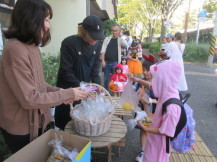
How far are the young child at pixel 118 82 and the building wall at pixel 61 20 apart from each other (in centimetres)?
198

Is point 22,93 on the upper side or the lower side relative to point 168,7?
lower

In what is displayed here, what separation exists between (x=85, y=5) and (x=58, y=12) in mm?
1416

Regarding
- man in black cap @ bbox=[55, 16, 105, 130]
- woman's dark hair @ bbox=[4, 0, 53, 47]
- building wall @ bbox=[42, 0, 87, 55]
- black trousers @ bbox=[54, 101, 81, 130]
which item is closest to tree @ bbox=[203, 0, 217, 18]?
building wall @ bbox=[42, 0, 87, 55]

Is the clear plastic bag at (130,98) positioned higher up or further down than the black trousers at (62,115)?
higher up

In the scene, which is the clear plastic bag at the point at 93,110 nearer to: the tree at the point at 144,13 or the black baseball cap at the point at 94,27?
the black baseball cap at the point at 94,27

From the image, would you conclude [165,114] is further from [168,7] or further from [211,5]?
[211,5]

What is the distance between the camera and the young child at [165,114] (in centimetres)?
161

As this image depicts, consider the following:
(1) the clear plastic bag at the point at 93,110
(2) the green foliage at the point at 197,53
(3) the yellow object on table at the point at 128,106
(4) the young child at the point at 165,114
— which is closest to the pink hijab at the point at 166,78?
(4) the young child at the point at 165,114

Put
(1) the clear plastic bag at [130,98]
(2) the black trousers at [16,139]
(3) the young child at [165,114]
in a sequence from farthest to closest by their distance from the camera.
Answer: (1) the clear plastic bag at [130,98] < (3) the young child at [165,114] < (2) the black trousers at [16,139]

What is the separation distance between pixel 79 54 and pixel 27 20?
1.04 metres

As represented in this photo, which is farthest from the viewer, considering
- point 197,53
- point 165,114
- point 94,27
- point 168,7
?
point 168,7

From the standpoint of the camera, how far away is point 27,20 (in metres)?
1.22

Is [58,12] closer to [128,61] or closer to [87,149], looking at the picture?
[128,61]

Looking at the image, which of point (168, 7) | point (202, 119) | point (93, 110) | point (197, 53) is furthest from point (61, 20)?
point (168, 7)
